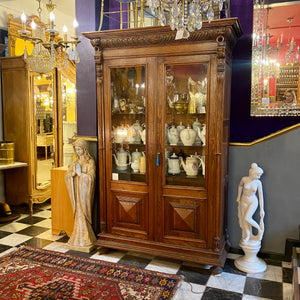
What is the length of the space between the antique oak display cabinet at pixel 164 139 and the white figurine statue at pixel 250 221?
188 millimetres

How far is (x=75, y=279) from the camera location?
9.48 feet

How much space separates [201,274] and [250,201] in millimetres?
810

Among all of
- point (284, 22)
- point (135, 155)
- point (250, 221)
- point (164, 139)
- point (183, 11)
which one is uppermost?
point (284, 22)

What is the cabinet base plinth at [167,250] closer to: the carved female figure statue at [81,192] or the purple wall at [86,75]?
the carved female figure statue at [81,192]

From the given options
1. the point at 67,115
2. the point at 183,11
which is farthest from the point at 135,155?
the point at 67,115

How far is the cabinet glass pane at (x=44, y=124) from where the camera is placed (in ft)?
15.5

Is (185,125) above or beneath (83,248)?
above

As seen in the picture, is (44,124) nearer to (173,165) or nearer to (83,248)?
(83,248)

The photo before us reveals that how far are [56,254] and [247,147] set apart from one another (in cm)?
224

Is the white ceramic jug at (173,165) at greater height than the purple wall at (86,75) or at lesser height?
lesser

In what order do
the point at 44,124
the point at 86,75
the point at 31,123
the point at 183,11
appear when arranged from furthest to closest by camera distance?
the point at 44,124 < the point at 31,123 < the point at 86,75 < the point at 183,11

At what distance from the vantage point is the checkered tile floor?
2663 mm

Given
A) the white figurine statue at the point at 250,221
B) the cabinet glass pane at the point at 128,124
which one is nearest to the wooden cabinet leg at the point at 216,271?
the white figurine statue at the point at 250,221

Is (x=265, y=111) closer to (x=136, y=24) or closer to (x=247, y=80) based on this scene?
(x=247, y=80)
